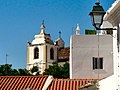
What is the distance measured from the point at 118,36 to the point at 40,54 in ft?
301

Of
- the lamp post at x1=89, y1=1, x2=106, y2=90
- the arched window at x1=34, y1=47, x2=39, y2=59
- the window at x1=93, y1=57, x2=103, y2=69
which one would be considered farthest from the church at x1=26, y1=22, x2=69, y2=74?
the lamp post at x1=89, y1=1, x2=106, y2=90

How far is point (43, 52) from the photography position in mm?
100875

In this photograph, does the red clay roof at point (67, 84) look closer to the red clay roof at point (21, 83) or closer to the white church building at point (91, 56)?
the red clay roof at point (21, 83)

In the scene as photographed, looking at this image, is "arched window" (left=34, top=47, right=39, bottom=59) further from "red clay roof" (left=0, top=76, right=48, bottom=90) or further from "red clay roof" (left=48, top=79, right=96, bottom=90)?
"red clay roof" (left=48, top=79, right=96, bottom=90)

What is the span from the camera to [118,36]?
9.79 meters

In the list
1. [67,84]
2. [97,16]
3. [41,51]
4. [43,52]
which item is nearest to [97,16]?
[97,16]

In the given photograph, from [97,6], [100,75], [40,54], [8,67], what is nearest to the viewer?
[97,6]

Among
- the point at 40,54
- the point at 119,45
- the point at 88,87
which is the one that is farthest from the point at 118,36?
the point at 40,54

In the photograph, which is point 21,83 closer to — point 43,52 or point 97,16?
point 97,16

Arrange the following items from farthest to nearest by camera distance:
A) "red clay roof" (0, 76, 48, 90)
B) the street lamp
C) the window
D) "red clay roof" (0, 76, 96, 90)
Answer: the window
"red clay roof" (0, 76, 48, 90)
"red clay roof" (0, 76, 96, 90)
the street lamp

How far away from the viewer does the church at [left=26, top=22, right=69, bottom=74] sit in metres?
99.4

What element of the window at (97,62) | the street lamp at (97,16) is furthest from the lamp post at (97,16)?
the window at (97,62)

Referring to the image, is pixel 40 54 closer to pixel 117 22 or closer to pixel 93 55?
pixel 93 55

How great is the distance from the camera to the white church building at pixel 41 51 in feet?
326
